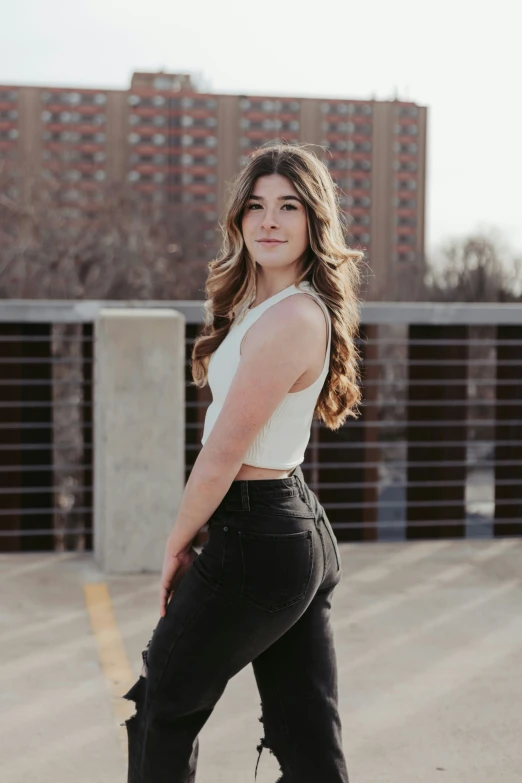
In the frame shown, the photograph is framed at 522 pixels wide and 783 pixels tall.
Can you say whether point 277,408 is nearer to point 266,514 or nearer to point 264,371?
point 264,371

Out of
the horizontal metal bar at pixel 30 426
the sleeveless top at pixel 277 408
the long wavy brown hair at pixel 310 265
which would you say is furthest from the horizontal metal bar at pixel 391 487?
the sleeveless top at pixel 277 408

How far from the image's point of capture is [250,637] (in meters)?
2.29

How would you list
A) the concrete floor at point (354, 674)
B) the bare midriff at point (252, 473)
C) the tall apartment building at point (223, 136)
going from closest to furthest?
the bare midriff at point (252, 473)
the concrete floor at point (354, 674)
the tall apartment building at point (223, 136)

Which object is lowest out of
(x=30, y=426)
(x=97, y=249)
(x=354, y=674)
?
(x=354, y=674)

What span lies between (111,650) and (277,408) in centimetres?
263

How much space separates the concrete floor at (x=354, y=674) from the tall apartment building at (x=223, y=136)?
94045 millimetres

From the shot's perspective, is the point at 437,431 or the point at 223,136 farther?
the point at 223,136

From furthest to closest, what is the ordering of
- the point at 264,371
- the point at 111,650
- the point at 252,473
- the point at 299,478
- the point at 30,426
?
1. the point at 30,426
2. the point at 111,650
3. the point at 299,478
4. the point at 252,473
5. the point at 264,371

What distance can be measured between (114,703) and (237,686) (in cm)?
50

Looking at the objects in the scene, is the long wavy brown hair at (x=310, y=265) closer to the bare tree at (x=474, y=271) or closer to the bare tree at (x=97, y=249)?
the bare tree at (x=97, y=249)

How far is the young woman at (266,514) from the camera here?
2.25 m

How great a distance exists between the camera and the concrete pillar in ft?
18.8

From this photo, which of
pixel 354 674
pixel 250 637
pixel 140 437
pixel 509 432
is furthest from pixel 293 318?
pixel 509 432

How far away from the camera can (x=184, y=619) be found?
2.29 m
